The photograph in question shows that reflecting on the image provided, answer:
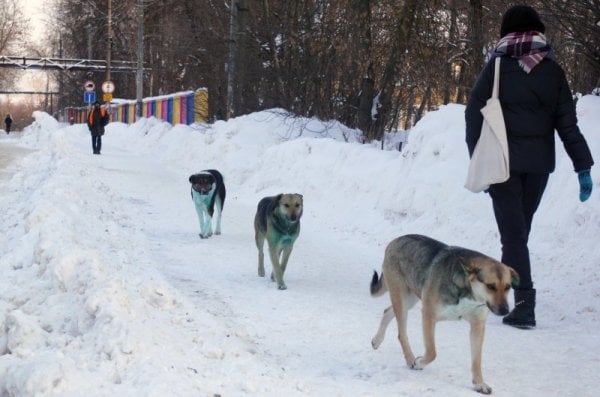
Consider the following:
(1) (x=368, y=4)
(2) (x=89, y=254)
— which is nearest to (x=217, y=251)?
(2) (x=89, y=254)

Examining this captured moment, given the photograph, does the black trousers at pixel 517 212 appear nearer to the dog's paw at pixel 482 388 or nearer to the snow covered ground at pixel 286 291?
the snow covered ground at pixel 286 291

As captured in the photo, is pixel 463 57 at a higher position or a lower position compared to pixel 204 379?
higher

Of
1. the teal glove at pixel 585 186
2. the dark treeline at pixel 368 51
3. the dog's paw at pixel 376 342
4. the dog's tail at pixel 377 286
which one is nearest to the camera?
the dog's paw at pixel 376 342

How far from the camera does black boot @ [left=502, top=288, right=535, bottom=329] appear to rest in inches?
213

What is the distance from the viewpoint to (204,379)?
374 centimetres

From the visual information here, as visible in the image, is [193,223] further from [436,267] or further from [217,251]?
[436,267]

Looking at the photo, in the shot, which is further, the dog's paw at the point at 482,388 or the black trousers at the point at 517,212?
the black trousers at the point at 517,212

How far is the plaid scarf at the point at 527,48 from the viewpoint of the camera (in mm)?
→ 5328

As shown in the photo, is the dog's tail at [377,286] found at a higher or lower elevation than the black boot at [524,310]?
higher

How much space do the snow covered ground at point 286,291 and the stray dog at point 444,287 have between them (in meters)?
0.24

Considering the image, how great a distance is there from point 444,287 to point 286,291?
2.78 metres

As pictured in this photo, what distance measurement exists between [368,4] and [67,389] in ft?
45.9

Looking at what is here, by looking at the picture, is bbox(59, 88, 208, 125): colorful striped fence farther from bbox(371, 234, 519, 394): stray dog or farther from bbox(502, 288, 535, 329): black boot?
bbox(371, 234, 519, 394): stray dog

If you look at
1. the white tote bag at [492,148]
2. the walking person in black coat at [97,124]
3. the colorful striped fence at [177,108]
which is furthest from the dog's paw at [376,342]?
the colorful striped fence at [177,108]
